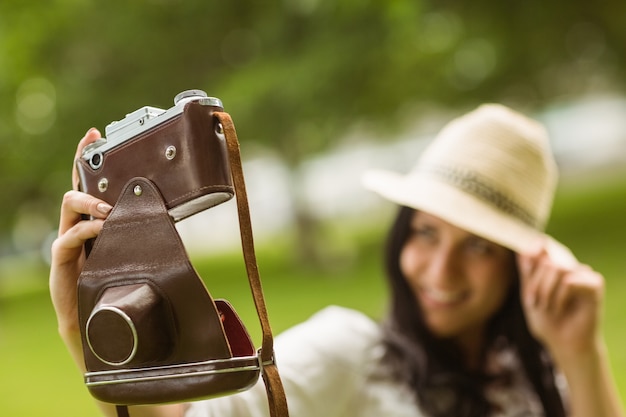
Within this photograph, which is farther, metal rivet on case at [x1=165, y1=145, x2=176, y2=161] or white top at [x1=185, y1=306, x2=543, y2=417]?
white top at [x1=185, y1=306, x2=543, y2=417]

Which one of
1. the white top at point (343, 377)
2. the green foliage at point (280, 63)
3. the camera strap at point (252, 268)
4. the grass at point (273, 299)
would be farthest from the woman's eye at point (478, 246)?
the green foliage at point (280, 63)

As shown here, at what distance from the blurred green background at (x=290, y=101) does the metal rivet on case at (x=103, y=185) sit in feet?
0.71

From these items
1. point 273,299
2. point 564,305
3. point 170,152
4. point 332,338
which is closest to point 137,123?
point 170,152

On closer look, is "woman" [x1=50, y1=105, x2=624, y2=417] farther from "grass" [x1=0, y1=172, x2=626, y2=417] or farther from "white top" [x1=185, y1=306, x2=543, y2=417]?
"grass" [x1=0, y1=172, x2=626, y2=417]

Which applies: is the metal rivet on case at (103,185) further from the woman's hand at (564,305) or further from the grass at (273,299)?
the woman's hand at (564,305)

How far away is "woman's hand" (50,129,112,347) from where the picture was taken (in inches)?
19.4

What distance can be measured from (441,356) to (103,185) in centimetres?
65

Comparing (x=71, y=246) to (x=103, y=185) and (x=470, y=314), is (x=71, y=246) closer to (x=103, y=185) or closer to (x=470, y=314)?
(x=103, y=185)

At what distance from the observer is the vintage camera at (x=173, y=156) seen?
461 millimetres

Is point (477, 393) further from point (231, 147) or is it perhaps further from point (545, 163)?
point (231, 147)

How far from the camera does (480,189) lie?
101cm

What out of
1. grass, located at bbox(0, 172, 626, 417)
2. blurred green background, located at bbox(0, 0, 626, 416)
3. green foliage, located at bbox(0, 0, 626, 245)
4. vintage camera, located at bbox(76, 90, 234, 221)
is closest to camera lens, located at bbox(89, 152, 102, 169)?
vintage camera, located at bbox(76, 90, 234, 221)

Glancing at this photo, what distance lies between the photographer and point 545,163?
3.51ft

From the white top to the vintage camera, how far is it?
31 centimetres
